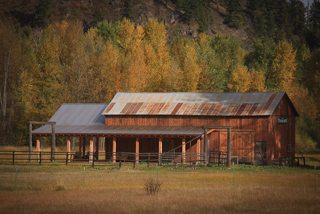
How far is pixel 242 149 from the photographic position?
48906 mm

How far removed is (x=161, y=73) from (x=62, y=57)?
15.8 m

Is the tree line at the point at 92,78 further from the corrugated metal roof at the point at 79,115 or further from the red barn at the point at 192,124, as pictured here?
the red barn at the point at 192,124

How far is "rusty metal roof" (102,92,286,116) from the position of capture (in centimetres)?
4984

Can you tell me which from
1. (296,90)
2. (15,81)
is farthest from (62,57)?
(296,90)

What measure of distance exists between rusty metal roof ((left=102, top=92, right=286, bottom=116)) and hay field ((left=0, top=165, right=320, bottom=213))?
9166 mm

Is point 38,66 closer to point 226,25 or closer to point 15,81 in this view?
point 15,81

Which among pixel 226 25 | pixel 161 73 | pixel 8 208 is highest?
pixel 226 25

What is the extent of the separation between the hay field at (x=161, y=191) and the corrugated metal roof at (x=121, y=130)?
6.39m

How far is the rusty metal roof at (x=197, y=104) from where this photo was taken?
4984cm

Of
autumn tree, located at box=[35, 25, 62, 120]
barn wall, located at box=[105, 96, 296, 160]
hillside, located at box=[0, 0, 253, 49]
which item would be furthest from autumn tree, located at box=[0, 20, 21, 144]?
hillside, located at box=[0, 0, 253, 49]

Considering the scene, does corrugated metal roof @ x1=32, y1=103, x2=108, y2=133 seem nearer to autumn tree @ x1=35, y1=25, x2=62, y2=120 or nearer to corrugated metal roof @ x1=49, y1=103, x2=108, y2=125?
corrugated metal roof @ x1=49, y1=103, x2=108, y2=125

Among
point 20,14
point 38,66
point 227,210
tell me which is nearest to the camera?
point 227,210

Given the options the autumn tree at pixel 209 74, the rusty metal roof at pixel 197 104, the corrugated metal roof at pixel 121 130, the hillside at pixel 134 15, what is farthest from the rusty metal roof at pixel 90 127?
the hillside at pixel 134 15

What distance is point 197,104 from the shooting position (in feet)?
172
